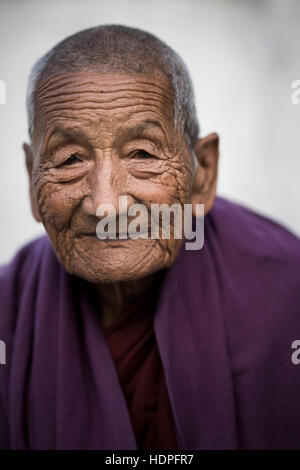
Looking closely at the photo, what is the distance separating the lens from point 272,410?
72.7 inches

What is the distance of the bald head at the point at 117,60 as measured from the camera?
1.58 metres

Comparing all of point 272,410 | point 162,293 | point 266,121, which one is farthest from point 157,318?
point 266,121

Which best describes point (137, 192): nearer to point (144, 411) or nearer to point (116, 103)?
point (116, 103)

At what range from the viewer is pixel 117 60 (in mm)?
1574

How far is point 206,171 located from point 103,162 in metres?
0.61

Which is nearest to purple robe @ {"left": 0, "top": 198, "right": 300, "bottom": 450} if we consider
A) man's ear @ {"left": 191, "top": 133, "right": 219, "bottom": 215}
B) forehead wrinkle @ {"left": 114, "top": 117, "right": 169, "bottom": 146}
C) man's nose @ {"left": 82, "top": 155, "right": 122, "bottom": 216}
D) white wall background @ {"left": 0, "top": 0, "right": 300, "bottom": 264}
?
man's ear @ {"left": 191, "top": 133, "right": 219, "bottom": 215}

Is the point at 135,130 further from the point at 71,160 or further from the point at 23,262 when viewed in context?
the point at 23,262

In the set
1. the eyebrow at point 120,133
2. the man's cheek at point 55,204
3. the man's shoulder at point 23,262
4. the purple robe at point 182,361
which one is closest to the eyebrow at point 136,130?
the eyebrow at point 120,133

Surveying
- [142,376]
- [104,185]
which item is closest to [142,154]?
[104,185]

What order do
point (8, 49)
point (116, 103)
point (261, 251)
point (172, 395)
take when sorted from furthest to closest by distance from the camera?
point (8, 49) < point (261, 251) < point (172, 395) < point (116, 103)

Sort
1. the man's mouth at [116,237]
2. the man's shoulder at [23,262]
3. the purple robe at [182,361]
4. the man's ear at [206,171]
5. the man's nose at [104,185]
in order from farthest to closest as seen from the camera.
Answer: the man's shoulder at [23,262] → the man's ear at [206,171] → the purple robe at [182,361] → the man's mouth at [116,237] → the man's nose at [104,185]

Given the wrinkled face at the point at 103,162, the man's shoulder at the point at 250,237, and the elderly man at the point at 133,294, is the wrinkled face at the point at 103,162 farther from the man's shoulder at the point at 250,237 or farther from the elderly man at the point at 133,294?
the man's shoulder at the point at 250,237

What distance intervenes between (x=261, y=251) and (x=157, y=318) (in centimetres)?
64

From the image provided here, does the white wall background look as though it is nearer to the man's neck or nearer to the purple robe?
the purple robe
